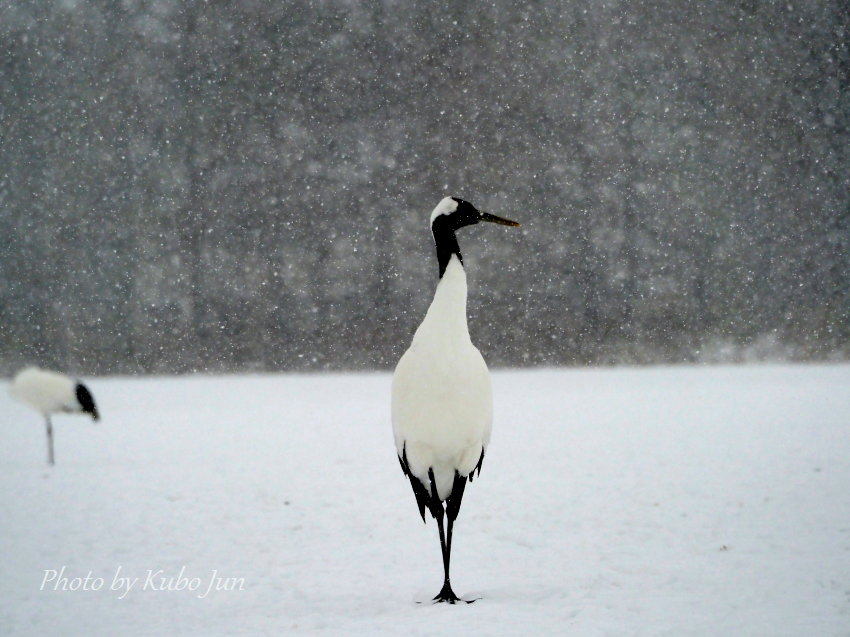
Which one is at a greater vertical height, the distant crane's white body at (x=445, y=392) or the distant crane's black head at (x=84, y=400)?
the distant crane's white body at (x=445, y=392)

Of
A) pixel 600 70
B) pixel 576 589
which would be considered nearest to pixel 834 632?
pixel 576 589

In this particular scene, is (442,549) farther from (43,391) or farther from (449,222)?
(43,391)

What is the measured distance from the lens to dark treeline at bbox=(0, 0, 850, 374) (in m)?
18.4

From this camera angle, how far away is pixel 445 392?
11.6ft

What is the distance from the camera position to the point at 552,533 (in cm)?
524

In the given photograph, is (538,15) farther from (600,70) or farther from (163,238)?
(163,238)

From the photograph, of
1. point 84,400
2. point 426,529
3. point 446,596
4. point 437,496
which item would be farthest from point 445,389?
point 84,400

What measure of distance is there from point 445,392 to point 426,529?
2322 mm

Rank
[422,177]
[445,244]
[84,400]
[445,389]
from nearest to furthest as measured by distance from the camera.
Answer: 1. [445,389]
2. [445,244]
3. [84,400]
4. [422,177]

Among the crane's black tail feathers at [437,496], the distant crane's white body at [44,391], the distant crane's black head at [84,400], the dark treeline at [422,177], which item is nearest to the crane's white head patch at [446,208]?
the crane's black tail feathers at [437,496]

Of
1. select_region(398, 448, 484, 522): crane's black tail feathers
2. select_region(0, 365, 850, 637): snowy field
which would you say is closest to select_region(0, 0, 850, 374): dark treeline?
select_region(0, 365, 850, 637): snowy field

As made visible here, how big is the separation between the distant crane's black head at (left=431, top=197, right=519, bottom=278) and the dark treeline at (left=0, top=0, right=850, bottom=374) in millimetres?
14550

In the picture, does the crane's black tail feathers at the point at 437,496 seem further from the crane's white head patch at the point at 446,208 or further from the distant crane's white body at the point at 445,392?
the crane's white head patch at the point at 446,208

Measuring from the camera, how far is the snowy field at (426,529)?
371 cm
